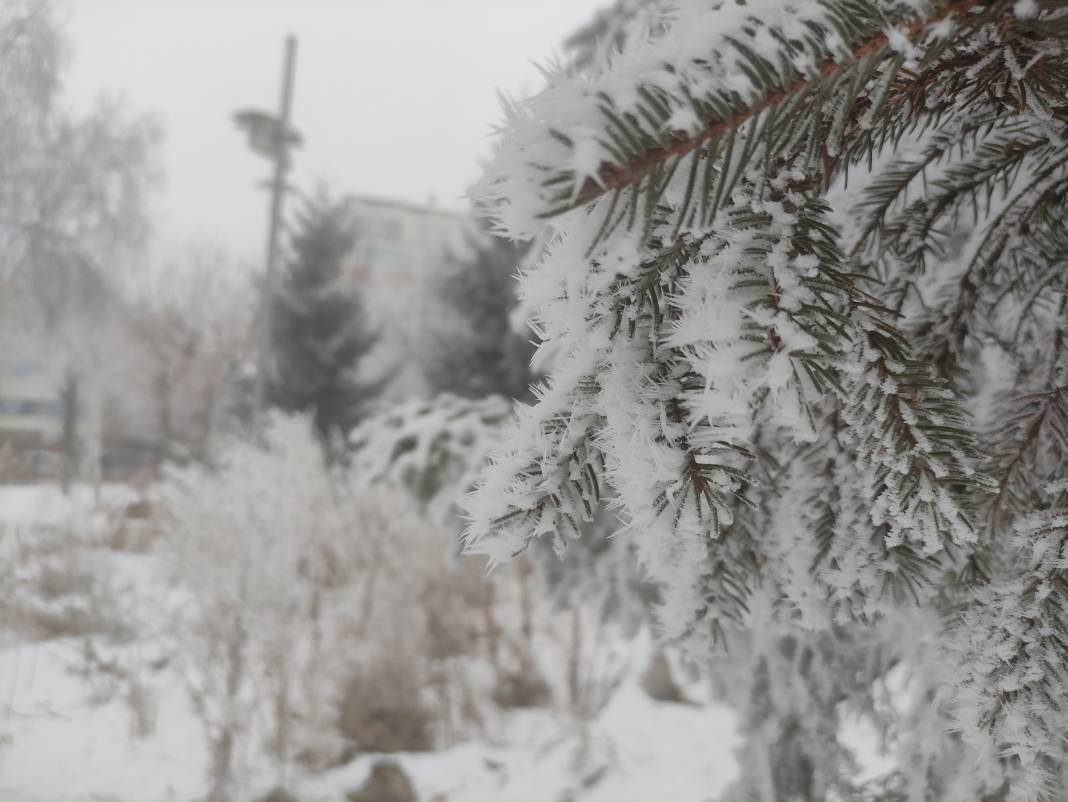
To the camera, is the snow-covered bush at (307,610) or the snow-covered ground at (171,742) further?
the snow-covered bush at (307,610)

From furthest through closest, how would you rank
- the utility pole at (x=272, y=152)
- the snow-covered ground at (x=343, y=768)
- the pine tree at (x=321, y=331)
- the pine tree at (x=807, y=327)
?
the pine tree at (x=321, y=331), the utility pole at (x=272, y=152), the snow-covered ground at (x=343, y=768), the pine tree at (x=807, y=327)

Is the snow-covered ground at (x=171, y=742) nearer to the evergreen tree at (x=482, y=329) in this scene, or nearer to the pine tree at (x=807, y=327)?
the pine tree at (x=807, y=327)

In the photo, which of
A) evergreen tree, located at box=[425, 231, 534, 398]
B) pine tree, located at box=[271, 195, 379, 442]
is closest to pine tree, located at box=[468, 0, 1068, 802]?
evergreen tree, located at box=[425, 231, 534, 398]

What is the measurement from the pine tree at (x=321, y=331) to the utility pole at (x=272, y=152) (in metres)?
3.60

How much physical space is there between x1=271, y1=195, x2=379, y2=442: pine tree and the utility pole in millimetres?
3600

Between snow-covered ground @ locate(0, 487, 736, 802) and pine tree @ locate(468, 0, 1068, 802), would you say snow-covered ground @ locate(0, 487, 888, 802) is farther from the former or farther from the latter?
pine tree @ locate(468, 0, 1068, 802)

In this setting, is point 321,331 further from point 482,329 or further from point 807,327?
point 807,327

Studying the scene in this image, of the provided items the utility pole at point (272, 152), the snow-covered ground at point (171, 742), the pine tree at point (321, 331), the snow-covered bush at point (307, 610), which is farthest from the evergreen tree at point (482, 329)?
the pine tree at point (321, 331)

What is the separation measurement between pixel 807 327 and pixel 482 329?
5.47 metres

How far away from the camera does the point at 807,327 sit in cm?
44

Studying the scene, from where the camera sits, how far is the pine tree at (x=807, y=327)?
0.39m

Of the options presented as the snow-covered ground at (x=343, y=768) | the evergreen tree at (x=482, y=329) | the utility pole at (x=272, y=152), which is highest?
the utility pole at (x=272, y=152)

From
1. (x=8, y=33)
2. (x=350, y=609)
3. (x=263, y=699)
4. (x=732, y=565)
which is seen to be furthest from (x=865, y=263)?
(x=8, y=33)

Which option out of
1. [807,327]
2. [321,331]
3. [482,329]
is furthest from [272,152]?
[807,327]
